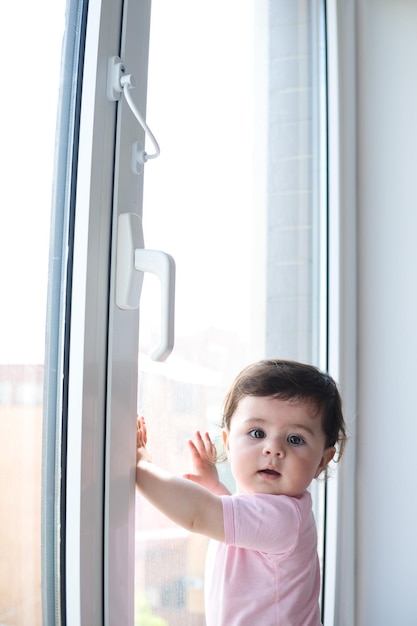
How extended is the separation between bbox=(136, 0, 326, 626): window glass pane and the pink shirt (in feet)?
0.40

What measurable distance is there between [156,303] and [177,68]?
42 centimetres

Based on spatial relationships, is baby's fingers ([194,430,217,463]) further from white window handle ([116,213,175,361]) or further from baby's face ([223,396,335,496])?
white window handle ([116,213,175,361])

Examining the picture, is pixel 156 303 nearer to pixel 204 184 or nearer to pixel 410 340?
pixel 204 184

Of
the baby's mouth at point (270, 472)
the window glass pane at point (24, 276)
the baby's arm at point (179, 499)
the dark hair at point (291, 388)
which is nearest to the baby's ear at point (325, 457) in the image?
the dark hair at point (291, 388)

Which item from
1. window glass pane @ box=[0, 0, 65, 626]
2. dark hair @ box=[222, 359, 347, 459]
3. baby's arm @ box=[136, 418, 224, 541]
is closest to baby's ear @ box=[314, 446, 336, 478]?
dark hair @ box=[222, 359, 347, 459]

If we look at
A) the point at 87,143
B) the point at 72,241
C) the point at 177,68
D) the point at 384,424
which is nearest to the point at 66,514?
the point at 72,241

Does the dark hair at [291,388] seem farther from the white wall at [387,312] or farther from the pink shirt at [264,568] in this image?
the white wall at [387,312]

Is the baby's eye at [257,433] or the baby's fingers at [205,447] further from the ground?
the baby's eye at [257,433]

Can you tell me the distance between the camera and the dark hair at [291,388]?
115 cm

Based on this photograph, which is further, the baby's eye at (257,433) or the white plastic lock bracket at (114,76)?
the baby's eye at (257,433)

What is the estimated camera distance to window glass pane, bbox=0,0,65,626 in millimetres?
810

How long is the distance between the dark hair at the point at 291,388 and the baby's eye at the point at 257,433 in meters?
0.06

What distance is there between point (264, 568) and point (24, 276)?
2.01ft

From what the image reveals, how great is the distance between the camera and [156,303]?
1.10m
